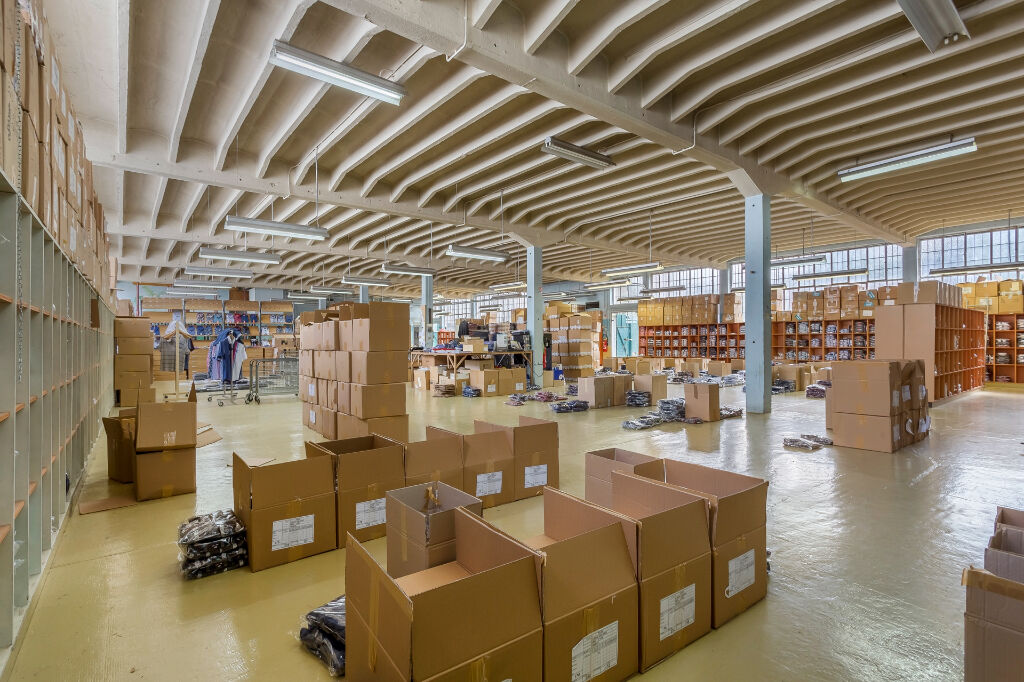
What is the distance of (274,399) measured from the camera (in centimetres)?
993

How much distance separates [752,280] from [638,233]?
4.83 m

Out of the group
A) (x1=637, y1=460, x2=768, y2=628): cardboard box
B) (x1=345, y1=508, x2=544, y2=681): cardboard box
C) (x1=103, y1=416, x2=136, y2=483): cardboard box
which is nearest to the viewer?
(x1=345, y1=508, x2=544, y2=681): cardboard box

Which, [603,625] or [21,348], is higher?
[21,348]

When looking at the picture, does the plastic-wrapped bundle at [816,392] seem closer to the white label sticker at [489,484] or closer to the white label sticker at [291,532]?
the white label sticker at [489,484]

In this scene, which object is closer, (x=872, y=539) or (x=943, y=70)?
(x=872, y=539)

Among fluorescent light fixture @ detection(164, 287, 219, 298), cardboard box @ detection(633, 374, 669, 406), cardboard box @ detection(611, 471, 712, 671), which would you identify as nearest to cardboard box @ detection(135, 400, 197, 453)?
cardboard box @ detection(611, 471, 712, 671)

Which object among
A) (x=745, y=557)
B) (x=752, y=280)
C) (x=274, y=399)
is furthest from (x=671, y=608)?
(x=274, y=399)

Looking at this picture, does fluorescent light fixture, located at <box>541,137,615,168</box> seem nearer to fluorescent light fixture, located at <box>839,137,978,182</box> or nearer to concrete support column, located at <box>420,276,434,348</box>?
fluorescent light fixture, located at <box>839,137,978,182</box>

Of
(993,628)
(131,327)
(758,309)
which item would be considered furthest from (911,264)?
(131,327)

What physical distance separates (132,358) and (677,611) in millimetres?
10068

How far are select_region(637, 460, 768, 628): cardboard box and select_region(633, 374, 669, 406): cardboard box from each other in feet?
22.1

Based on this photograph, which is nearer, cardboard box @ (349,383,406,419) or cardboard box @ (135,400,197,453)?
cardboard box @ (135,400,197,453)

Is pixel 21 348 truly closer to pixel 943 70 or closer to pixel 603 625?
pixel 603 625

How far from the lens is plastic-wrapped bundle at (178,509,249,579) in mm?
2416
